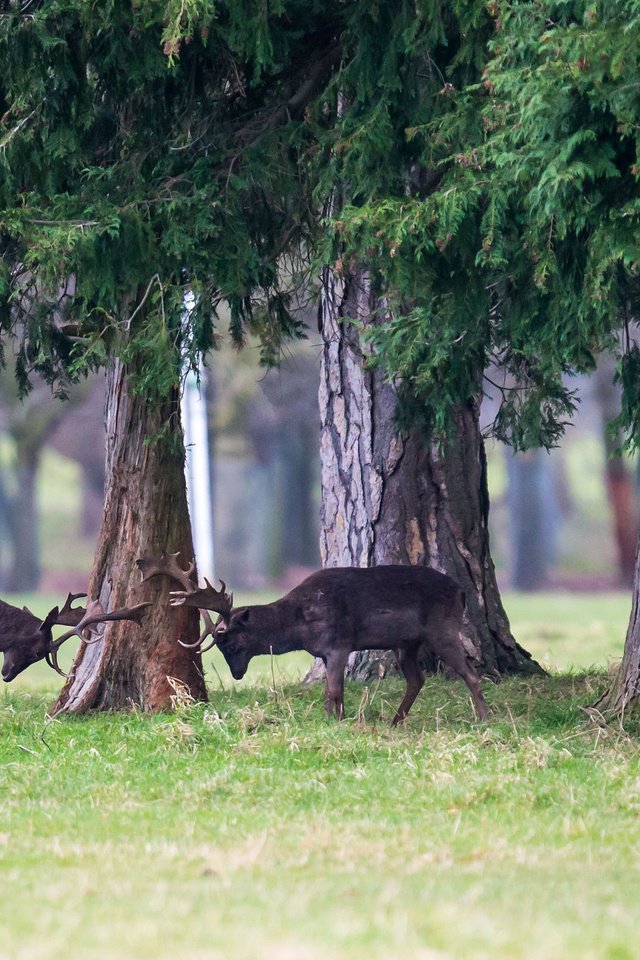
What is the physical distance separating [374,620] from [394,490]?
303cm

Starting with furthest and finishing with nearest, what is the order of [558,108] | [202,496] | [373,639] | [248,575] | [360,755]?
[248,575], [202,496], [373,639], [360,755], [558,108]

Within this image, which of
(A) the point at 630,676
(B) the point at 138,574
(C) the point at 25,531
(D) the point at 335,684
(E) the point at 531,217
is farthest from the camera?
(C) the point at 25,531

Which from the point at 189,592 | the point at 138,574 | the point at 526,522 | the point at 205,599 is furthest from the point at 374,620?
the point at 526,522

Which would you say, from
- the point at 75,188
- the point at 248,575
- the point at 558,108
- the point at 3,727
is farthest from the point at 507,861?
the point at 248,575

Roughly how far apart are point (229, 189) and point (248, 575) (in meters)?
52.0

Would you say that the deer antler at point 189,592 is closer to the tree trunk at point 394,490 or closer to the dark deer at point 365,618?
the dark deer at point 365,618

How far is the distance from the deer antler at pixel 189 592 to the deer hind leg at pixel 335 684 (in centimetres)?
99

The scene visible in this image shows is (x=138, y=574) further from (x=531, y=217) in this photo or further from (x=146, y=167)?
(x=531, y=217)

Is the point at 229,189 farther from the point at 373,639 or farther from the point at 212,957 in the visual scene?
the point at 212,957

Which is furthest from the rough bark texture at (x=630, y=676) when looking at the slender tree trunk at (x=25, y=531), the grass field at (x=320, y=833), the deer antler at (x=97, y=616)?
the slender tree trunk at (x=25, y=531)

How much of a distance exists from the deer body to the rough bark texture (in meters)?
1.04

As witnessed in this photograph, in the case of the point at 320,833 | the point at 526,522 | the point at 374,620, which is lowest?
the point at 320,833

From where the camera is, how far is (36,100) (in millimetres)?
10711

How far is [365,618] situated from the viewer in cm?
1164
